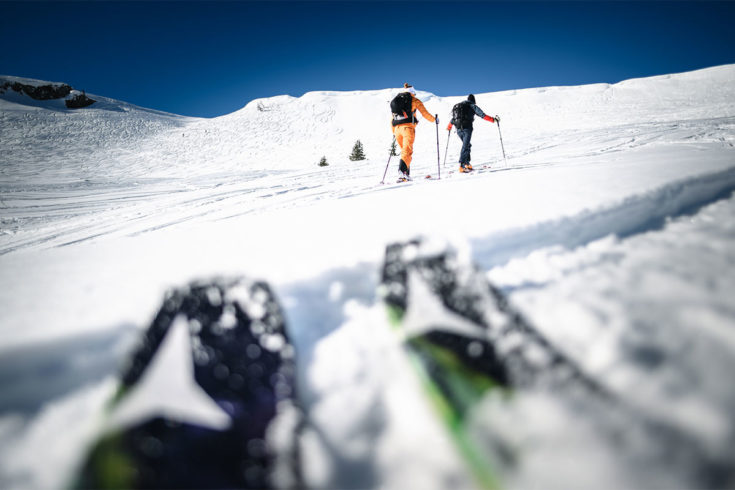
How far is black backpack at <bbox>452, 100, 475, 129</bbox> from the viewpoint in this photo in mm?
5875

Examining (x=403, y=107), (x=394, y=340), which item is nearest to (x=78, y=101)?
(x=403, y=107)

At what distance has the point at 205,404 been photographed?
0.95 meters

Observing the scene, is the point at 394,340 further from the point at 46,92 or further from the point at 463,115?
the point at 46,92

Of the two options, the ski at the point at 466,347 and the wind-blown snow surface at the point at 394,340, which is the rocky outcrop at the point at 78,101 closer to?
the wind-blown snow surface at the point at 394,340

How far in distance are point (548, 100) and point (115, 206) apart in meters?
26.2

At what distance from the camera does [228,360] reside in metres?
1.08

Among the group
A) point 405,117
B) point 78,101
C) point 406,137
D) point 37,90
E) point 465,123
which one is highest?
point 37,90

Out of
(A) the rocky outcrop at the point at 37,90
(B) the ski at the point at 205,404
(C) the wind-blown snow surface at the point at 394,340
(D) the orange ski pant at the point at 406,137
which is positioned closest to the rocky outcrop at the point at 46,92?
(A) the rocky outcrop at the point at 37,90

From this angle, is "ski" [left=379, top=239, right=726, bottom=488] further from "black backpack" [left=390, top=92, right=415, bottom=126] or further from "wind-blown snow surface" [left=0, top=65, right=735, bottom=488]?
"black backpack" [left=390, top=92, right=415, bottom=126]

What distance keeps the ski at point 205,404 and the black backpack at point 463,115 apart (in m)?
5.89

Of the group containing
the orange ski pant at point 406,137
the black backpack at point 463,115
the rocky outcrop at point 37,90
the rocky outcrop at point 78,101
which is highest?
the rocky outcrop at point 37,90

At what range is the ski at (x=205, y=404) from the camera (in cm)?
80

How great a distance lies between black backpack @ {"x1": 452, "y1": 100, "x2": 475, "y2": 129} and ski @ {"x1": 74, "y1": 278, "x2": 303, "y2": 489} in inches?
232

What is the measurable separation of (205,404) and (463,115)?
6.42 meters
